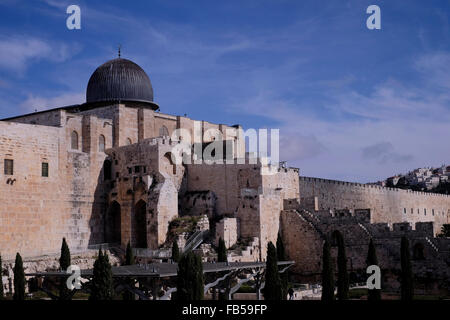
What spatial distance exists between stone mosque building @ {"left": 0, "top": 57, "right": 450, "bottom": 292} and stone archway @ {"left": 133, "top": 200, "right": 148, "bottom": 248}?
0.20ft

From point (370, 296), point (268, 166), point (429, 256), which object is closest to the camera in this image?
point (370, 296)

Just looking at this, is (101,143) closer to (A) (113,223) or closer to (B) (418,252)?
(A) (113,223)

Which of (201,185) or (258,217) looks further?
(201,185)

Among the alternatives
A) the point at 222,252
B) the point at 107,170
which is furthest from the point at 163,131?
the point at 222,252

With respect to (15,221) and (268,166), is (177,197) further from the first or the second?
(15,221)

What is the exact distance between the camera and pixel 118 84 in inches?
1658

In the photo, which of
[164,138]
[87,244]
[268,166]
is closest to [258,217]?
[268,166]

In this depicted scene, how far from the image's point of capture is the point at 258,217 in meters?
35.8

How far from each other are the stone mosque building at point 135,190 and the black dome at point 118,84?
0.07m

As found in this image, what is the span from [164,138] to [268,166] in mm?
6413

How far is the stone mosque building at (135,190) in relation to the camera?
34000mm

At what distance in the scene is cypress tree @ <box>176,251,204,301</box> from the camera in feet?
67.6

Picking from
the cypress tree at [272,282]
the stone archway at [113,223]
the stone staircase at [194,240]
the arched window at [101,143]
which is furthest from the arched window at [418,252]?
the arched window at [101,143]
